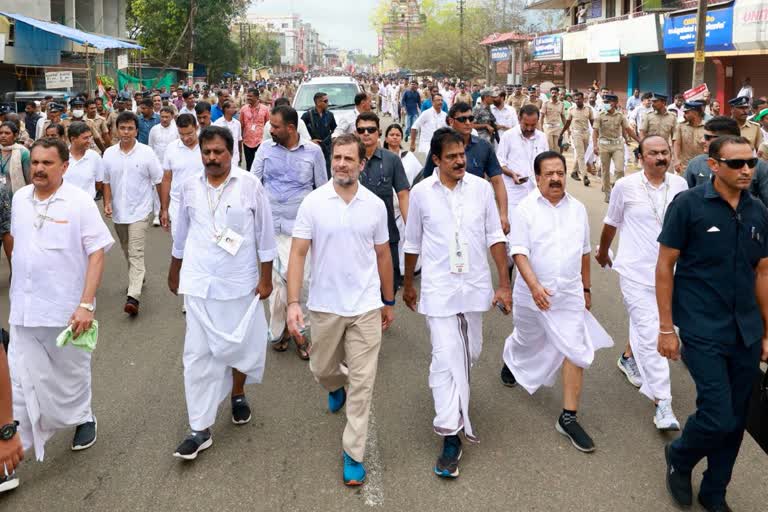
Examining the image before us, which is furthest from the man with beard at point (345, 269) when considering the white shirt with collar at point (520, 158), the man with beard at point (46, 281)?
the white shirt with collar at point (520, 158)

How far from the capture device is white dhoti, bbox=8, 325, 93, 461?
4.26 meters

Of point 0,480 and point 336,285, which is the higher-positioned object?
point 336,285

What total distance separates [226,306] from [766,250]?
292cm

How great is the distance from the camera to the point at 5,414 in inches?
96.5

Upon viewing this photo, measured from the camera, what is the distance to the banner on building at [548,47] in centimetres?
4596

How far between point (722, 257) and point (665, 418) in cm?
144

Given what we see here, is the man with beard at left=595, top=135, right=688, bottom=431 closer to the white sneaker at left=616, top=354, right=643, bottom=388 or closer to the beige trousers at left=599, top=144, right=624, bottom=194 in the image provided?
the white sneaker at left=616, top=354, right=643, bottom=388

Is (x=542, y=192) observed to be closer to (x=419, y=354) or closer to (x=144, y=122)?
(x=419, y=354)

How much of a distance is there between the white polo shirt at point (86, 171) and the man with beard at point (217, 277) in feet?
11.7

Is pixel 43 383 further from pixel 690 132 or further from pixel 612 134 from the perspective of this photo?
pixel 612 134

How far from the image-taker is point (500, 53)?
56.5 meters

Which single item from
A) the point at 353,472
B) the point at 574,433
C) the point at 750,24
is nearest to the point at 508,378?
the point at 574,433

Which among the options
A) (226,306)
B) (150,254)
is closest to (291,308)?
(226,306)

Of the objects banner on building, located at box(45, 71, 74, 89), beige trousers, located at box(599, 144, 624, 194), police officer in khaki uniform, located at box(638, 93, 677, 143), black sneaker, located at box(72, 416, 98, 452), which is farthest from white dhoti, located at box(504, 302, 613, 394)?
banner on building, located at box(45, 71, 74, 89)
